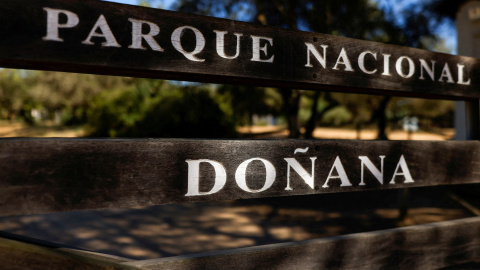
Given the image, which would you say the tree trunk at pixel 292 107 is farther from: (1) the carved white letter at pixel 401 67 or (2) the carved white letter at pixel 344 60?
(2) the carved white letter at pixel 344 60

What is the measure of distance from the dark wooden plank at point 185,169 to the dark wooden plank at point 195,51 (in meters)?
0.29

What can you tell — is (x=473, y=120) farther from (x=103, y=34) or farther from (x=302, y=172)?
(x=103, y=34)

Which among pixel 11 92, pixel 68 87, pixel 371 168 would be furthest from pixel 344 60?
pixel 11 92

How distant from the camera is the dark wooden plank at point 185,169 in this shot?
1313 millimetres

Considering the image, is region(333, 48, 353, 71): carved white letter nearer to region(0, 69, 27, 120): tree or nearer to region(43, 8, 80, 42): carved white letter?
region(43, 8, 80, 42): carved white letter

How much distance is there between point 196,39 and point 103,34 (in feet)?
1.21

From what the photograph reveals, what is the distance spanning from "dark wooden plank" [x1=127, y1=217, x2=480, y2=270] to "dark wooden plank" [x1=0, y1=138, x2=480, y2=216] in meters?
0.25

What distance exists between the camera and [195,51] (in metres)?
1.61

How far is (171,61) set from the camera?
157cm

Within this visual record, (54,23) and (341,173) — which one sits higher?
(54,23)

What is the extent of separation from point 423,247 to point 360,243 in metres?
0.45

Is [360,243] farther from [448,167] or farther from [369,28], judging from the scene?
[369,28]

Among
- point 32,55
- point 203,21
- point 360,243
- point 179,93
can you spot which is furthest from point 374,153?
point 179,93

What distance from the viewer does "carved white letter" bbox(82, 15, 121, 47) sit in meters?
1.43
